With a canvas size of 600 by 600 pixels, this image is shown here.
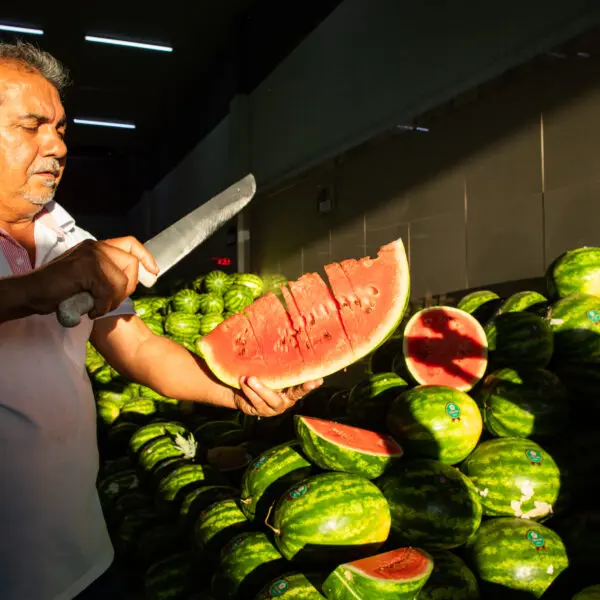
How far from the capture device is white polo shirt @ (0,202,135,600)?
55.5 inches

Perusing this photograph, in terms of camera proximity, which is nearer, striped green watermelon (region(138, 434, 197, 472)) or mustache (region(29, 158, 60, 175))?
mustache (region(29, 158, 60, 175))

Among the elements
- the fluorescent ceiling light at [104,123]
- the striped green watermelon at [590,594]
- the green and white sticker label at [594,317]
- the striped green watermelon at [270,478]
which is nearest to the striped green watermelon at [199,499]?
the striped green watermelon at [270,478]

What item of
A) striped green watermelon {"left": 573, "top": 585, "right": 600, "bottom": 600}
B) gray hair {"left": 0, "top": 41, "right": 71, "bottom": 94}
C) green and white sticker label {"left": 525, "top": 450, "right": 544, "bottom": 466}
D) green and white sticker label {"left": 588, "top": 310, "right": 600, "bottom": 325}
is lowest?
striped green watermelon {"left": 573, "top": 585, "right": 600, "bottom": 600}

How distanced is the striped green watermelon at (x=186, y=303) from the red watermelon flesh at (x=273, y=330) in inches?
139

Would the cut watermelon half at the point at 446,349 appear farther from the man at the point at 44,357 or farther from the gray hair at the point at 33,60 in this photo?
the gray hair at the point at 33,60

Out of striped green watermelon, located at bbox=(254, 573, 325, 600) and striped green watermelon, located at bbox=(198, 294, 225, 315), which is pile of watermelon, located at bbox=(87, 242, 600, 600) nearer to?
striped green watermelon, located at bbox=(254, 573, 325, 600)

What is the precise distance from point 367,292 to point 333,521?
0.74m

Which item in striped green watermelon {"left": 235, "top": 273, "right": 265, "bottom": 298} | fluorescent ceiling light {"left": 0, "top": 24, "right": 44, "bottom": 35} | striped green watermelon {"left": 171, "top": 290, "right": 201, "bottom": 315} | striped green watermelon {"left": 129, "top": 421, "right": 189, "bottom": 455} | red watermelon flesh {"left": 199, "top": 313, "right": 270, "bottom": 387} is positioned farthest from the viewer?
fluorescent ceiling light {"left": 0, "top": 24, "right": 44, "bottom": 35}

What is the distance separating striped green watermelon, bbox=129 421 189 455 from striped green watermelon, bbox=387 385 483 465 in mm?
1631

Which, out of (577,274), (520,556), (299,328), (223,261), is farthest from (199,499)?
(223,261)

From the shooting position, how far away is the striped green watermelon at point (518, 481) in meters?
2.02

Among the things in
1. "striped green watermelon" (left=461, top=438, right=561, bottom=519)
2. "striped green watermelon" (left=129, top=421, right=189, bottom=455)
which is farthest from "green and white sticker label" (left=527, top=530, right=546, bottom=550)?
"striped green watermelon" (left=129, top=421, right=189, bottom=455)

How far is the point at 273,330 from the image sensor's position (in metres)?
2.09

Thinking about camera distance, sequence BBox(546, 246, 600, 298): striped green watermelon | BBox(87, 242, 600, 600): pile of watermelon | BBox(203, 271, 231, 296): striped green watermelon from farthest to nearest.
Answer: BBox(203, 271, 231, 296): striped green watermelon < BBox(546, 246, 600, 298): striped green watermelon < BBox(87, 242, 600, 600): pile of watermelon
